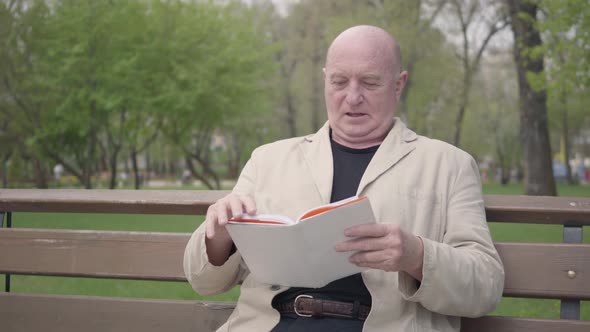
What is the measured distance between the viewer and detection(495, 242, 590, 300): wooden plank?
2.54 meters

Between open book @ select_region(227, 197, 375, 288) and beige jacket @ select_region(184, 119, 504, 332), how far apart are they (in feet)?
0.96

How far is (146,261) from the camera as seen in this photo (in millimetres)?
2969

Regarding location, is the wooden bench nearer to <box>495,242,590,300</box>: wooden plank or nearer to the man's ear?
<box>495,242,590,300</box>: wooden plank

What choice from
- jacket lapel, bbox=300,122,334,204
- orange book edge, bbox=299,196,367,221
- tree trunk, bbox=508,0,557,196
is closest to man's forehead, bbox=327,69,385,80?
jacket lapel, bbox=300,122,334,204

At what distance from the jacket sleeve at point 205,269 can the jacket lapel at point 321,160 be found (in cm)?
42

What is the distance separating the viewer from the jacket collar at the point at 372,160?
8.49 ft

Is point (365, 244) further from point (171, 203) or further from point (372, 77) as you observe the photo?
point (171, 203)

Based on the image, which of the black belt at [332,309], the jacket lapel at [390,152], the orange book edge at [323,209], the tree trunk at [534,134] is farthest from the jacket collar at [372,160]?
the tree trunk at [534,134]

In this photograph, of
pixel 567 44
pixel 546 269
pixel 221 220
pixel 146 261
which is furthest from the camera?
pixel 567 44

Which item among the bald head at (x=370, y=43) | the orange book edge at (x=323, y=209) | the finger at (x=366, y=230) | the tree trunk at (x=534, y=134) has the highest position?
the bald head at (x=370, y=43)

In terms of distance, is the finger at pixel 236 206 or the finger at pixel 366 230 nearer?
the finger at pixel 366 230

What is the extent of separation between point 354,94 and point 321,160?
0.30 m

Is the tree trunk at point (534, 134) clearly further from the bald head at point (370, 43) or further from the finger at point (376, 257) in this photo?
the finger at point (376, 257)

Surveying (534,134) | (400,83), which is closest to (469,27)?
(534,134)
